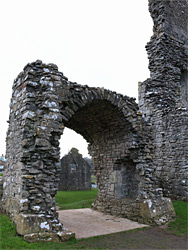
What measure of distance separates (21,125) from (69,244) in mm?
3461

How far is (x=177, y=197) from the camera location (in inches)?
420

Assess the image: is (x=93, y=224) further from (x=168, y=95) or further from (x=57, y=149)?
(x=168, y=95)

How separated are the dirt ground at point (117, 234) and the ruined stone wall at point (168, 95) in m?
3.77

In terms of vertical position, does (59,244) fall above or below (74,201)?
above

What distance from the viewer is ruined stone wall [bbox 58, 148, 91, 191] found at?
22.5 meters

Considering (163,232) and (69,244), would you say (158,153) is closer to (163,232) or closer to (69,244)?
(163,232)

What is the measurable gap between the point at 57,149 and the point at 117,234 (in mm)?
3076

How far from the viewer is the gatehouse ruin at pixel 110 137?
6262mm

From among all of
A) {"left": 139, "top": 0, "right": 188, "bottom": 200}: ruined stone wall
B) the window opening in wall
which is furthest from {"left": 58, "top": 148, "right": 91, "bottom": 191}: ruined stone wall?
the window opening in wall

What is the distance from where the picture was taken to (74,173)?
75.7 ft

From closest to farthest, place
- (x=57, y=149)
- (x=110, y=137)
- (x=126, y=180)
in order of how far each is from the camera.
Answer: (x=57, y=149) → (x=126, y=180) → (x=110, y=137)

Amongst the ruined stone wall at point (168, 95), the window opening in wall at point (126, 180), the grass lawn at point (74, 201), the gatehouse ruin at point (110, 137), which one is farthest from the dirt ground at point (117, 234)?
the ruined stone wall at point (168, 95)

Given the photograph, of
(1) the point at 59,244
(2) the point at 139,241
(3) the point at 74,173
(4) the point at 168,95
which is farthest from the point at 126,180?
(3) the point at 74,173

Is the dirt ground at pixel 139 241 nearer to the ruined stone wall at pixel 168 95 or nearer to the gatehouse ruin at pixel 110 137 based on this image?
the gatehouse ruin at pixel 110 137
